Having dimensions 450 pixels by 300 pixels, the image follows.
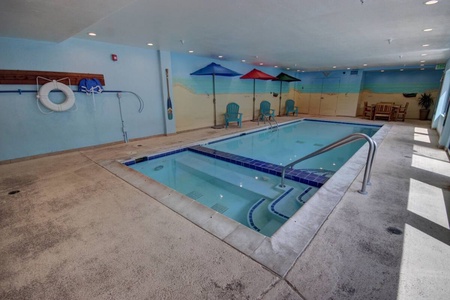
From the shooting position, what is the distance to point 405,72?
32.3 ft

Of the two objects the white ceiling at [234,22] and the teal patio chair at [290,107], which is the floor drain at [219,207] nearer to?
the white ceiling at [234,22]

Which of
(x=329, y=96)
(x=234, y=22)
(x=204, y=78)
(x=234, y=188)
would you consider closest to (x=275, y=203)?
(x=234, y=188)

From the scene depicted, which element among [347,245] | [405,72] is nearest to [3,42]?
[347,245]

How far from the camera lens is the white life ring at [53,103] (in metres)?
3.95

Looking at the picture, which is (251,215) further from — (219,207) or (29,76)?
(29,76)

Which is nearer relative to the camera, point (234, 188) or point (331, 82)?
point (234, 188)

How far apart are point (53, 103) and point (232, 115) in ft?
16.7

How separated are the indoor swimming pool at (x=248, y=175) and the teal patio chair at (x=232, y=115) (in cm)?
136

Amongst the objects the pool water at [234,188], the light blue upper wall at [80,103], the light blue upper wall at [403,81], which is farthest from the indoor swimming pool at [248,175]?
the light blue upper wall at [403,81]

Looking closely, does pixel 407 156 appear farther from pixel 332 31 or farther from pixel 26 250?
pixel 26 250

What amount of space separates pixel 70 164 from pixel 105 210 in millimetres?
2133

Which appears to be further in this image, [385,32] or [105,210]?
[385,32]

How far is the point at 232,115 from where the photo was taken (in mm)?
7609

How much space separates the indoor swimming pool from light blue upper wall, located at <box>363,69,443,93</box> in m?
7.16
